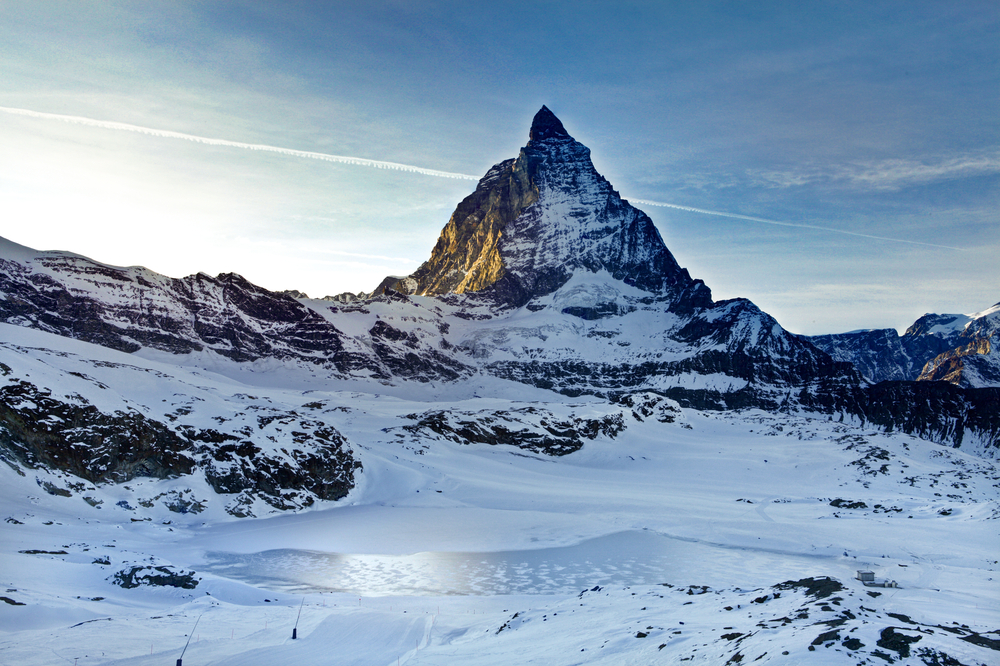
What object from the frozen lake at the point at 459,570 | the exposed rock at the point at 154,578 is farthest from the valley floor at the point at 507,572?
the frozen lake at the point at 459,570

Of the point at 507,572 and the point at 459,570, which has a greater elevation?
the point at 507,572

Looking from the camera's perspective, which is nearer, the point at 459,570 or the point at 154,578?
the point at 154,578

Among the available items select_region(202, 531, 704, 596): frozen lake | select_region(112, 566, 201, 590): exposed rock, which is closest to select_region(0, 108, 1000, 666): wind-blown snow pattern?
select_region(112, 566, 201, 590): exposed rock

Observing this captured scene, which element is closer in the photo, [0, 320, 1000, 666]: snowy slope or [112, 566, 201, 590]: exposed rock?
[0, 320, 1000, 666]: snowy slope

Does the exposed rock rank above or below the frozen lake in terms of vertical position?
above

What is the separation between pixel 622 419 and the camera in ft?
391

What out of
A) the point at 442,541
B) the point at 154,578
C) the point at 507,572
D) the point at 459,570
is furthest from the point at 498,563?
the point at 154,578

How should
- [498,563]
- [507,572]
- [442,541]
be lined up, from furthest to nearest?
[442,541]
[498,563]
[507,572]

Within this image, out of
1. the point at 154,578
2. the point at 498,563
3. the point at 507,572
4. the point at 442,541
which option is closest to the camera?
the point at 154,578

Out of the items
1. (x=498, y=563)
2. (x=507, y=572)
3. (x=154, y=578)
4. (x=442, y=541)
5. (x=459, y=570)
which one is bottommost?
(x=442, y=541)

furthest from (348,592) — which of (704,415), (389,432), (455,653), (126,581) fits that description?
(704,415)

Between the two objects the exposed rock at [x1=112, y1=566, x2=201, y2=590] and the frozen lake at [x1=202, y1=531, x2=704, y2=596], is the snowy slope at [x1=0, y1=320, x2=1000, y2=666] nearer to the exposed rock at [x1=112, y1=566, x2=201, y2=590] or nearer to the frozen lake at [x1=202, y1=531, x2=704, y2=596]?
the exposed rock at [x1=112, y1=566, x2=201, y2=590]

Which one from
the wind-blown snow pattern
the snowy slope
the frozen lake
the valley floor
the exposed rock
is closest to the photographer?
the valley floor

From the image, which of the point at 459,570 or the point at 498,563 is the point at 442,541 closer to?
the point at 498,563
